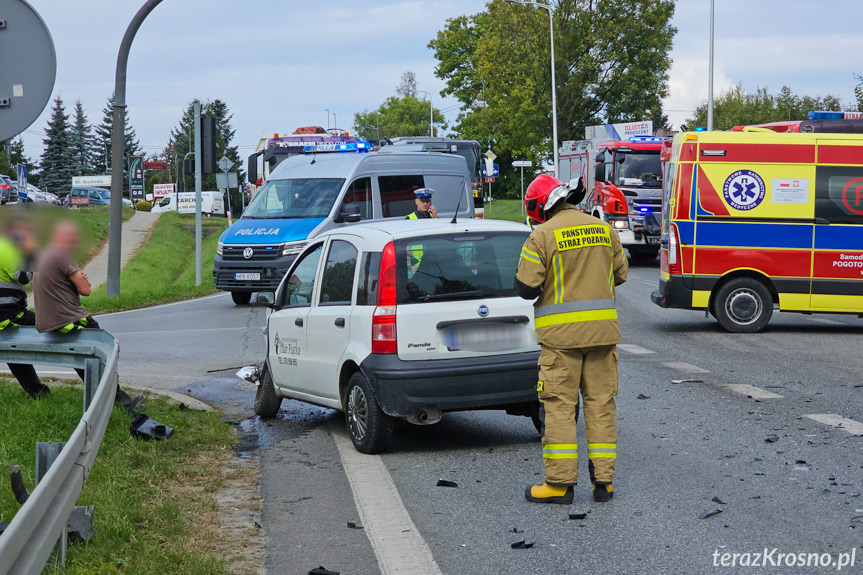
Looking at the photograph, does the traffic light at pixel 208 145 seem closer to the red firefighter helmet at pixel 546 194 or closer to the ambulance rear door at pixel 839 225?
the ambulance rear door at pixel 839 225

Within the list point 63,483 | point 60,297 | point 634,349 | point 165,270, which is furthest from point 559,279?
point 165,270

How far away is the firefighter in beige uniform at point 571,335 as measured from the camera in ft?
19.2

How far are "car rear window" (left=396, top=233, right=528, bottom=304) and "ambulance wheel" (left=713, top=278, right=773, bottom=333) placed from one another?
24.3 feet

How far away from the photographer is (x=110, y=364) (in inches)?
235

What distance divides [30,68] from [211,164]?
15.0m

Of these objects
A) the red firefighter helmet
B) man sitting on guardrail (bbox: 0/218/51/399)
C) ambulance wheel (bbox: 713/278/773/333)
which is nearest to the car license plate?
ambulance wheel (bbox: 713/278/773/333)

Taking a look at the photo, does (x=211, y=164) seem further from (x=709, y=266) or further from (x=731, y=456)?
(x=731, y=456)

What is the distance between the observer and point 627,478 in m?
6.39

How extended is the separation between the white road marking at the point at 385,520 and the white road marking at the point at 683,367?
184 inches

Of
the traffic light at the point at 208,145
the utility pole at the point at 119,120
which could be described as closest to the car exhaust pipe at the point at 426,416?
the utility pole at the point at 119,120

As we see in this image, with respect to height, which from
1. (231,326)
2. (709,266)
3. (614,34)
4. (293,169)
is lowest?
(231,326)

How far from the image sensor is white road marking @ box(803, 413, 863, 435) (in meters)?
7.70

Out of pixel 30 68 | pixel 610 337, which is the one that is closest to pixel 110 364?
pixel 30 68

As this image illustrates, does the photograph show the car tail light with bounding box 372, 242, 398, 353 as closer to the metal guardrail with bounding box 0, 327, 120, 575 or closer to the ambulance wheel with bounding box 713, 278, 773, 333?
the metal guardrail with bounding box 0, 327, 120, 575
